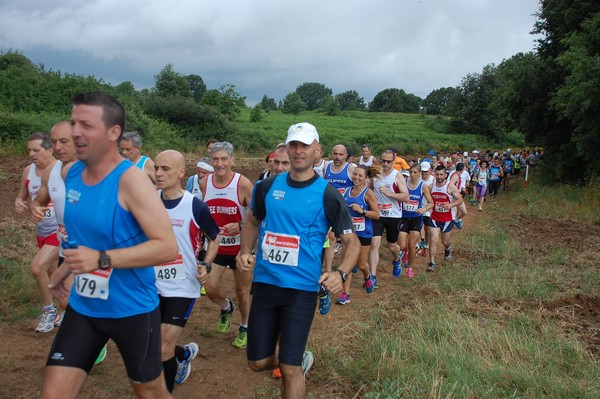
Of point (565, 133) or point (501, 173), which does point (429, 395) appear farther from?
point (565, 133)

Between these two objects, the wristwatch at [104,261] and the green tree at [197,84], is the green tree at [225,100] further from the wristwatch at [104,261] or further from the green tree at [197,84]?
the green tree at [197,84]

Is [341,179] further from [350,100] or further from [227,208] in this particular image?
[350,100]

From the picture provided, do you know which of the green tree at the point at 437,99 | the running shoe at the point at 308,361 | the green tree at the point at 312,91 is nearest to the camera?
the running shoe at the point at 308,361

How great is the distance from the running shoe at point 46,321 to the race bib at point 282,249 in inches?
131

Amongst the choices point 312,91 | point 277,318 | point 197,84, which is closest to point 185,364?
point 277,318

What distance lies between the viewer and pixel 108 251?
255 cm

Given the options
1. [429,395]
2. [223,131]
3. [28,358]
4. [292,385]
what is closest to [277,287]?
[292,385]

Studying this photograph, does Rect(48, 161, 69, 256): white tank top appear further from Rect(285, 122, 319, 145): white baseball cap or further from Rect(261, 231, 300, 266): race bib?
Rect(285, 122, 319, 145): white baseball cap

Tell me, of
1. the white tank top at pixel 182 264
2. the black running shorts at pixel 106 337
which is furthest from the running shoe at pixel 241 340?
the black running shorts at pixel 106 337

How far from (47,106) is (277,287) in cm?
2253

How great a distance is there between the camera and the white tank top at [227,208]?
5.35 m

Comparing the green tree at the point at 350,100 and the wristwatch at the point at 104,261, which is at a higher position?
the green tree at the point at 350,100

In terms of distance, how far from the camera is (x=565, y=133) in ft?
80.2

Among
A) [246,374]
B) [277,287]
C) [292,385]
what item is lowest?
[246,374]
